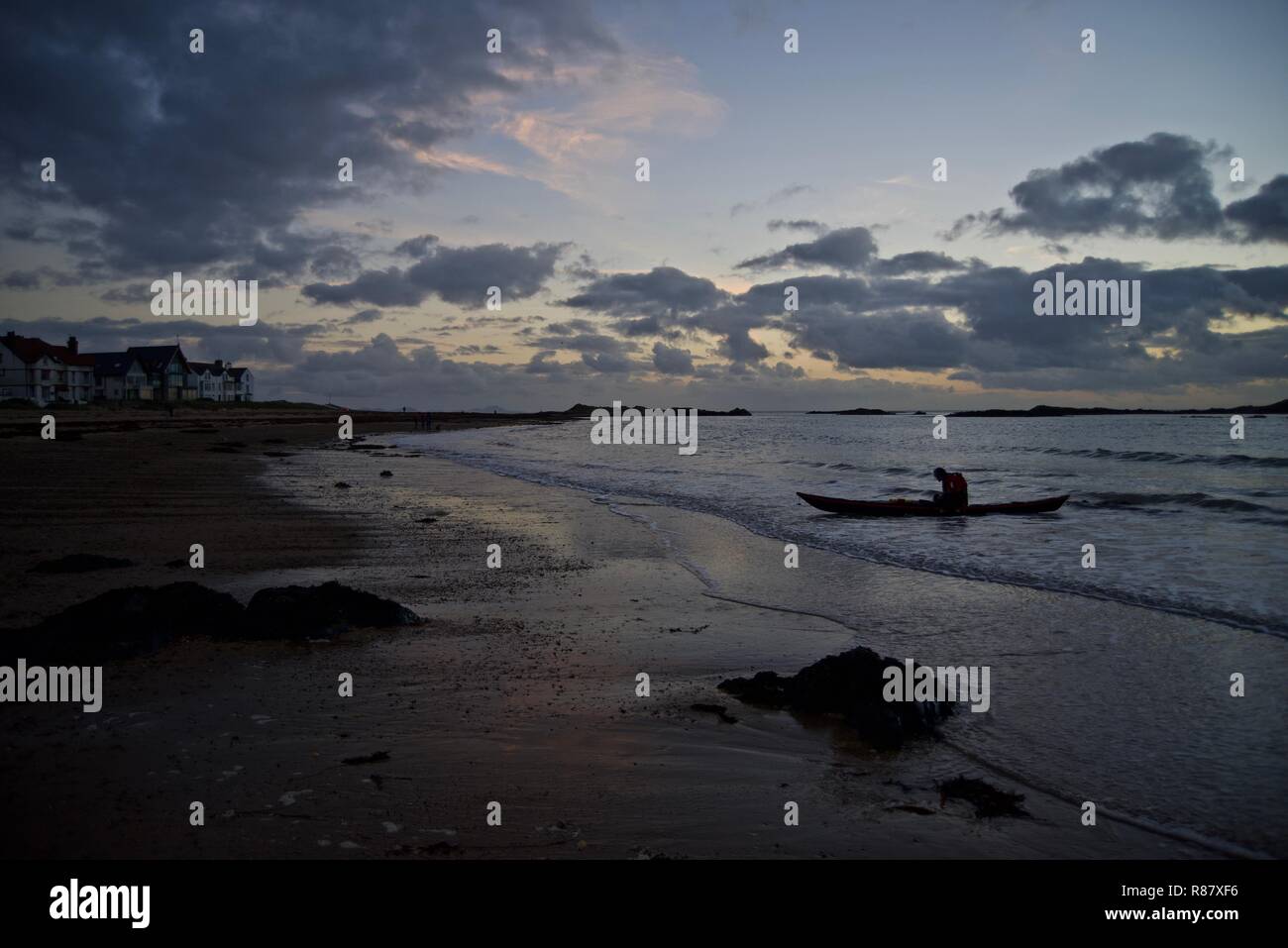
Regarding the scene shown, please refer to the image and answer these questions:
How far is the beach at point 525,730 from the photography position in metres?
4.76

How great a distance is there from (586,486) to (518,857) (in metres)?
28.5

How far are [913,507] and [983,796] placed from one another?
18.5m

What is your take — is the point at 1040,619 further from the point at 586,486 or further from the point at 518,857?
the point at 586,486

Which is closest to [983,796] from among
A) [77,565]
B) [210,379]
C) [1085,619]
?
[1085,619]

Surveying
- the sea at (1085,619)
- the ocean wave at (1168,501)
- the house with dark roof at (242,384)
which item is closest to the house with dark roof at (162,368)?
the house with dark roof at (242,384)

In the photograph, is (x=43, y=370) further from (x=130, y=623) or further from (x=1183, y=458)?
(x=1183, y=458)

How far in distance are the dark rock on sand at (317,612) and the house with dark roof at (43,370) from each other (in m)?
84.5

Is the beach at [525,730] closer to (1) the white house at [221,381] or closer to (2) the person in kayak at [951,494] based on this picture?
(2) the person in kayak at [951,494]

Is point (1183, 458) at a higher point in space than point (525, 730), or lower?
higher

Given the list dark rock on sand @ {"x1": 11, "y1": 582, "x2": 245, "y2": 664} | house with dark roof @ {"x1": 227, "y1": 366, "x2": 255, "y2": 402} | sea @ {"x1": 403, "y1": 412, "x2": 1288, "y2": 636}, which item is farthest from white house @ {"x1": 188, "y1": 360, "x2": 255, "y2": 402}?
dark rock on sand @ {"x1": 11, "y1": 582, "x2": 245, "y2": 664}

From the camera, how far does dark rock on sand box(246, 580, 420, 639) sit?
873 cm

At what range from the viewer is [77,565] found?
11.5m

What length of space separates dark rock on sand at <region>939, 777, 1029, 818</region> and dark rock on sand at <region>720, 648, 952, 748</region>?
81 cm
